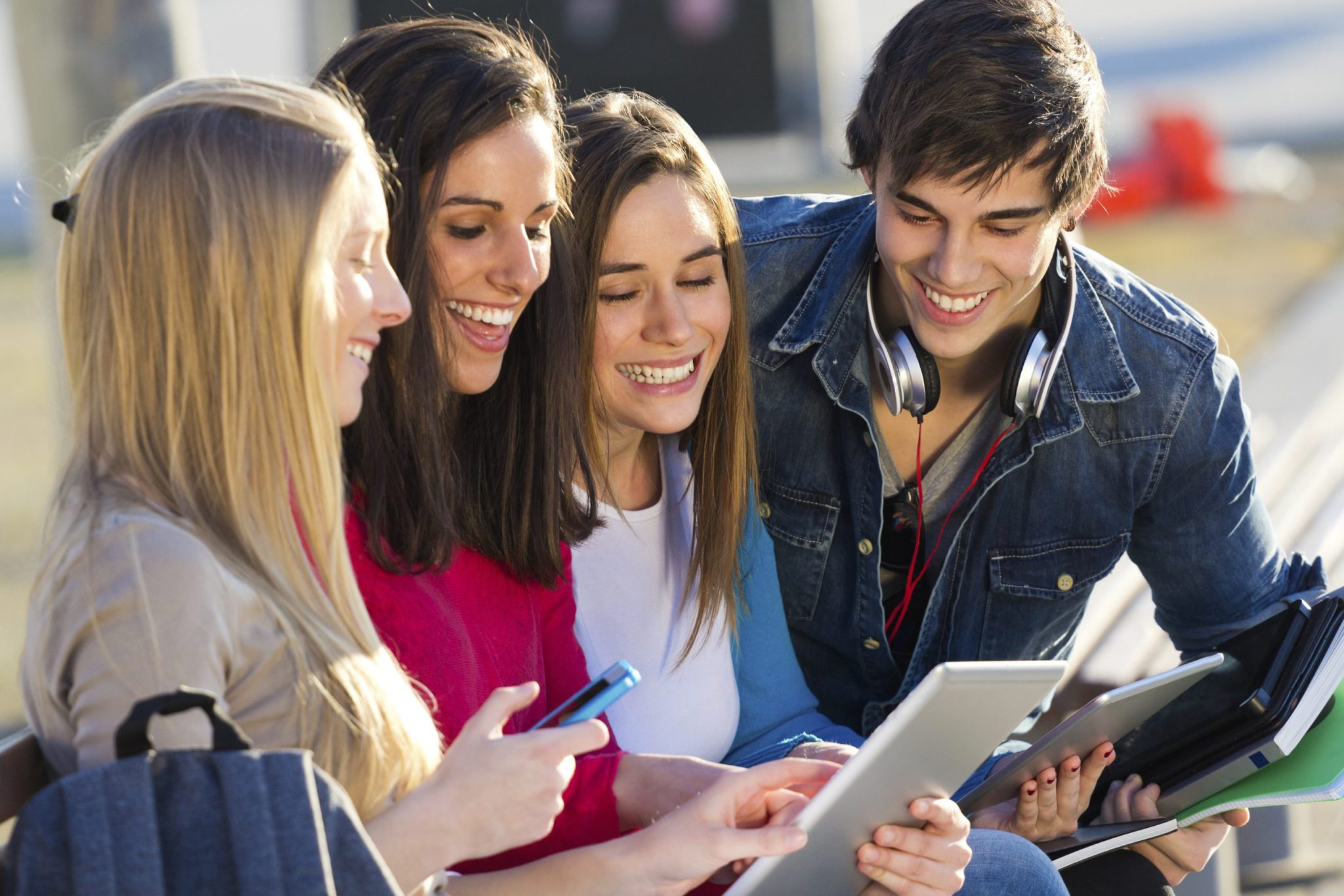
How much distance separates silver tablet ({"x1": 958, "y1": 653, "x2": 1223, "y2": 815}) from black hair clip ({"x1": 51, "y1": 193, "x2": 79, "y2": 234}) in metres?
1.43

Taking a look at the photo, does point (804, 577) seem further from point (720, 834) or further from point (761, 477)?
point (720, 834)

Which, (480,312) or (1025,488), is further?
(1025,488)

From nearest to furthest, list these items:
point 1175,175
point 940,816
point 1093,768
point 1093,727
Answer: point 940,816, point 1093,727, point 1093,768, point 1175,175

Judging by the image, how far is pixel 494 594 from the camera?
2.07 meters

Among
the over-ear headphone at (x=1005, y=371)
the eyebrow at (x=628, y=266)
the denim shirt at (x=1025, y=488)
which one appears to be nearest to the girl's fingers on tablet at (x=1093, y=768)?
the denim shirt at (x=1025, y=488)

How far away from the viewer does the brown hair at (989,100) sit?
237 cm

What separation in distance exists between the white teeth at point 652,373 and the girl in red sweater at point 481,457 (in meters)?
0.19

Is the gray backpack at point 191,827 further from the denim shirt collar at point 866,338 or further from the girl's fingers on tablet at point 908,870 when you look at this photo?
the denim shirt collar at point 866,338

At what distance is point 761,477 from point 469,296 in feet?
2.86

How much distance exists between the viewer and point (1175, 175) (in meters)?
11.9

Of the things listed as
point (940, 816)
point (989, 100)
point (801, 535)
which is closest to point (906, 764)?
point (940, 816)

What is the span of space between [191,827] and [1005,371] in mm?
1676

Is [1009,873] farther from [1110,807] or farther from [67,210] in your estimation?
[67,210]

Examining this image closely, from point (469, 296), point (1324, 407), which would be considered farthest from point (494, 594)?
point (1324, 407)
